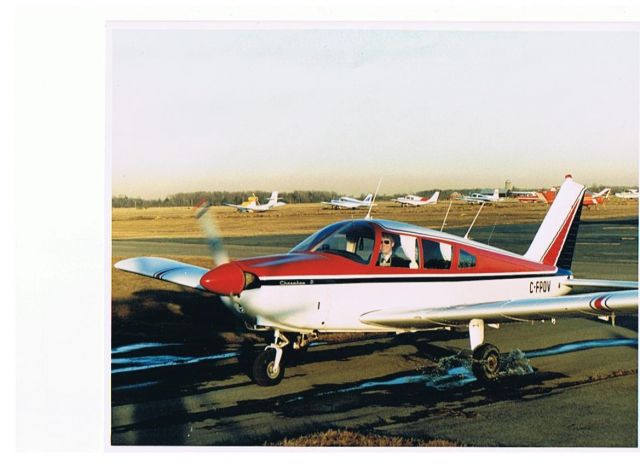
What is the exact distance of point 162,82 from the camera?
25.6 ft

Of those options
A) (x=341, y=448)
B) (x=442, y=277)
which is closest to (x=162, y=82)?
(x=442, y=277)

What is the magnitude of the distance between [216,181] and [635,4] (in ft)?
16.7

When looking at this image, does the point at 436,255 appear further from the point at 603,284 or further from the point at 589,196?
the point at 589,196

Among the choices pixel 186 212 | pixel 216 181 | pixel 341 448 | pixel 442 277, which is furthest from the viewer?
pixel 186 212

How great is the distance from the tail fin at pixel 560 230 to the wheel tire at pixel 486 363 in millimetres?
1714

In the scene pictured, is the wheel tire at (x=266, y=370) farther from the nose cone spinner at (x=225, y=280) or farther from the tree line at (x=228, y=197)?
the tree line at (x=228, y=197)

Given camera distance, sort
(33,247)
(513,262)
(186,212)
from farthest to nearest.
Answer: (186,212), (513,262), (33,247)

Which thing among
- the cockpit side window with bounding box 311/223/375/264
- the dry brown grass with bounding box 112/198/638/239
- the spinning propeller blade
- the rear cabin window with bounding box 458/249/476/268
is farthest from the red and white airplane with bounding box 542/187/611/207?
the spinning propeller blade

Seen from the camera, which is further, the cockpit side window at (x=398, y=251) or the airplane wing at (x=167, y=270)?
the airplane wing at (x=167, y=270)

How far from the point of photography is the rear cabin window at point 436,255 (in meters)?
7.50

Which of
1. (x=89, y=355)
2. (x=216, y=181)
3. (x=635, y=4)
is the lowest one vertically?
(x=89, y=355)

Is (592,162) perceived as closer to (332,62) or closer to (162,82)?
(332,62)

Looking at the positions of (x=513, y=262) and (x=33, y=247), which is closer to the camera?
(x=33, y=247)

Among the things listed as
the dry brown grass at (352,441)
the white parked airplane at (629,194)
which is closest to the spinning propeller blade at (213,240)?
the dry brown grass at (352,441)
